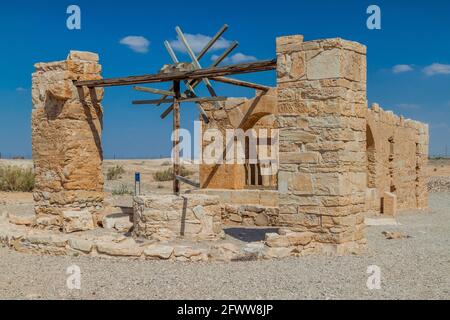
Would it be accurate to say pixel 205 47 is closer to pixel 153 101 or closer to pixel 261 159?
pixel 153 101

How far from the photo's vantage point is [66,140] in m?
9.41

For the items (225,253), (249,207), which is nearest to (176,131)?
(225,253)

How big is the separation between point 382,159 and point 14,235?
912 centimetres

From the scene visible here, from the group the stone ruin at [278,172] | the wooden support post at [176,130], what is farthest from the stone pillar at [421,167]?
the wooden support post at [176,130]

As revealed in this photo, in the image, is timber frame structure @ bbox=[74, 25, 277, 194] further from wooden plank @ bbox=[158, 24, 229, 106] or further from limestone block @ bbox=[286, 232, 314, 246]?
limestone block @ bbox=[286, 232, 314, 246]

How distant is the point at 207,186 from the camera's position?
11.9 meters

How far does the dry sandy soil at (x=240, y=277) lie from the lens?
16.1ft

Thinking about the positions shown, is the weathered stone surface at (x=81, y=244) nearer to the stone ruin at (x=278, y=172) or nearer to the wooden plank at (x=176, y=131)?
the stone ruin at (x=278, y=172)

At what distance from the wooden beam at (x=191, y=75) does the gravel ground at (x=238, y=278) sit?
2.97 meters

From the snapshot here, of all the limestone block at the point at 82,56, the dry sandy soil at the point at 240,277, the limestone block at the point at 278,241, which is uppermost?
the limestone block at the point at 82,56

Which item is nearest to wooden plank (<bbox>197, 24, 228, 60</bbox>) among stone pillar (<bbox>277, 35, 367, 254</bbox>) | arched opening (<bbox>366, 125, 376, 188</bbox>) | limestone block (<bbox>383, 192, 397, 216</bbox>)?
stone pillar (<bbox>277, 35, 367, 254</bbox>)

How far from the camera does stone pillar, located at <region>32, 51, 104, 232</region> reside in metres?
9.45

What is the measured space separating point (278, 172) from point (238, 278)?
213 cm
